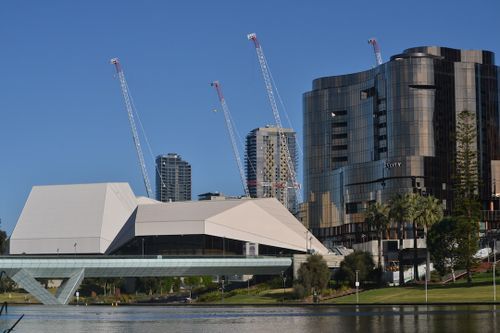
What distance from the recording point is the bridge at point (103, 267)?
186250 millimetres

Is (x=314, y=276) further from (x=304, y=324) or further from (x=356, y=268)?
(x=304, y=324)

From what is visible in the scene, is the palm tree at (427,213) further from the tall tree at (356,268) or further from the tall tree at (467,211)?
the tall tree at (356,268)

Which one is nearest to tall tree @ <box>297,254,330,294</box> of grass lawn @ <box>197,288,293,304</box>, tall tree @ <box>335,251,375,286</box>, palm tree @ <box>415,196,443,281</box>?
grass lawn @ <box>197,288,293,304</box>

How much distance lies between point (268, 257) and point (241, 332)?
11476 cm

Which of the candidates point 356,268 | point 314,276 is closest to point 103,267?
point 314,276

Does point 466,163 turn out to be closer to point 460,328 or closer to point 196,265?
point 196,265

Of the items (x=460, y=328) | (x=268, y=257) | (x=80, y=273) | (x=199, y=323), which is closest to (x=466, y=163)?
(x=268, y=257)

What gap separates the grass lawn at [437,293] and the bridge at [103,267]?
30.6 meters

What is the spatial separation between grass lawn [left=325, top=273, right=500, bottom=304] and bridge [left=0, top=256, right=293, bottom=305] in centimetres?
3062

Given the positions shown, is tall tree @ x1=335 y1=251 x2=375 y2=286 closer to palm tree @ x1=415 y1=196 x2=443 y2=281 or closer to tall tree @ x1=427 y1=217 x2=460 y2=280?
palm tree @ x1=415 y1=196 x2=443 y2=281

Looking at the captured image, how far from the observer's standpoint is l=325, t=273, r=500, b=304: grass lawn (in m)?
146

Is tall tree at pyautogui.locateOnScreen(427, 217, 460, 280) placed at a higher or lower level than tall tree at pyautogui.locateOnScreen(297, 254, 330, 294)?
higher

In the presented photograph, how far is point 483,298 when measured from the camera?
143m

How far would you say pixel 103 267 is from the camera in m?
189
